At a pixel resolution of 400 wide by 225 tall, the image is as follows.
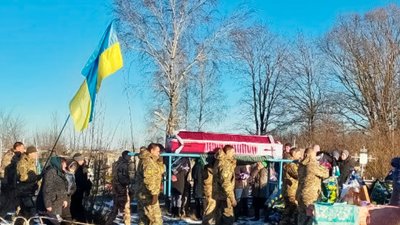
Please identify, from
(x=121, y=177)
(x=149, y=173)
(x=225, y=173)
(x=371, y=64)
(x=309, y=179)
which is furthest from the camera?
(x=371, y=64)

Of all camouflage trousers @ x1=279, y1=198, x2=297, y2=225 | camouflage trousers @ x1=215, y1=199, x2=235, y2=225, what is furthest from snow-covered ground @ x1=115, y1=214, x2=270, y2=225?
camouflage trousers @ x1=215, y1=199, x2=235, y2=225

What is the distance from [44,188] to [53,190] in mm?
135

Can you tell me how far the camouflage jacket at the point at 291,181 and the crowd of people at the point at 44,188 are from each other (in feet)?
12.4

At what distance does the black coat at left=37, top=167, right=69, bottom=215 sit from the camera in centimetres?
887

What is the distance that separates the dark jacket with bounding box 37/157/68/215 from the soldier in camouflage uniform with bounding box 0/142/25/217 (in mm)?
1444

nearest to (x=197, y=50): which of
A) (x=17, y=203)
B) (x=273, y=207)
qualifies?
(x=273, y=207)

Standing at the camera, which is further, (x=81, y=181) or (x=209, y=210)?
(x=81, y=181)

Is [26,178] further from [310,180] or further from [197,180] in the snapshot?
[310,180]

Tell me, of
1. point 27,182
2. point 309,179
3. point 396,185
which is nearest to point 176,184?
point 27,182

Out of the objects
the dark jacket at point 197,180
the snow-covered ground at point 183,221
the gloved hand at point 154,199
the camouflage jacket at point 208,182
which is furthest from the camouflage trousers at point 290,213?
the gloved hand at point 154,199

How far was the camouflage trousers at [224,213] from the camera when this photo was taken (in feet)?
35.6

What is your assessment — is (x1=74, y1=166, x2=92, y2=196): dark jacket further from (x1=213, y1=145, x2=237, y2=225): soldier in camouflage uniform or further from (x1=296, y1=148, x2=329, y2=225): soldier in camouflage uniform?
(x1=296, y1=148, x2=329, y2=225): soldier in camouflage uniform

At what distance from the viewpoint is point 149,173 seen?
31.1ft

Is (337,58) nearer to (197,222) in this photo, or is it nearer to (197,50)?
(197,50)
